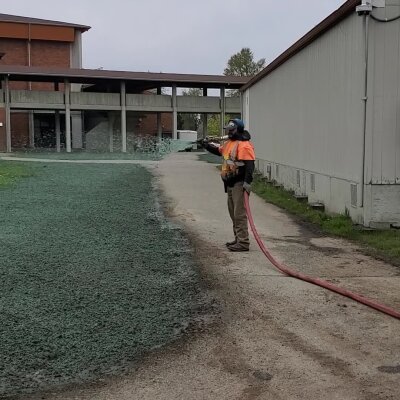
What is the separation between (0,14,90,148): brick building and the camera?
51469mm

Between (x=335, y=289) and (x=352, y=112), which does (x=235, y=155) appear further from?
(x=352, y=112)

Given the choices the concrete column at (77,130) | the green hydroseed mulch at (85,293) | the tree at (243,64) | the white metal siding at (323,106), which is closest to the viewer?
the green hydroseed mulch at (85,293)

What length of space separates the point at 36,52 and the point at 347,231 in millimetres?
51052

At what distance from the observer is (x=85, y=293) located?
19.4 feet

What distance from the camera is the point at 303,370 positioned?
13.6 feet

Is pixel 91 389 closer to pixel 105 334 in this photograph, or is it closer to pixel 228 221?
pixel 105 334

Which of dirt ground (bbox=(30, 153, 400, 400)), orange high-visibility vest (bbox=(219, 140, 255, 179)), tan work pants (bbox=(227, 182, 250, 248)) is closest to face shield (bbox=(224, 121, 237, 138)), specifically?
orange high-visibility vest (bbox=(219, 140, 255, 179))

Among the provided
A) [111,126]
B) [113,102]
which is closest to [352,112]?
[113,102]

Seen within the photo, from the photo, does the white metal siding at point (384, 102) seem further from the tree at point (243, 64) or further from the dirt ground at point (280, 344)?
the tree at point (243, 64)

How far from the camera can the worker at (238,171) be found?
8.27 m

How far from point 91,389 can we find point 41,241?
16.3 ft

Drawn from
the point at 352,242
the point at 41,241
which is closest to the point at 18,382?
the point at 41,241

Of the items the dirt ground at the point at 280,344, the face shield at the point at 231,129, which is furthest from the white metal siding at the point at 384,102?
the face shield at the point at 231,129

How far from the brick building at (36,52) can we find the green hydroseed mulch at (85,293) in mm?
42082
